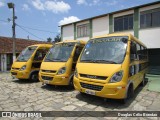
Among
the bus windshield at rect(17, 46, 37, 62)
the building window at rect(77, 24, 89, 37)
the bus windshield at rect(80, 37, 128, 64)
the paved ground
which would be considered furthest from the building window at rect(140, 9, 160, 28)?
the bus windshield at rect(17, 46, 37, 62)

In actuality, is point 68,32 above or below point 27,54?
above

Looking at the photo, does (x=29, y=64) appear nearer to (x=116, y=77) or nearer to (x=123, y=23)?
(x=116, y=77)

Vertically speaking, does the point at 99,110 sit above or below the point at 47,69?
below

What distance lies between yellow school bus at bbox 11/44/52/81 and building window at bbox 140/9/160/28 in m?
8.94

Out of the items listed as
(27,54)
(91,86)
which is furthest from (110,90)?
(27,54)

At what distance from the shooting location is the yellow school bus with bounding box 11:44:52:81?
994 centimetres

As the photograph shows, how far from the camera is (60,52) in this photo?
8.55 m

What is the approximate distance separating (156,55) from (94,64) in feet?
40.3

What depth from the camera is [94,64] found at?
6031mm

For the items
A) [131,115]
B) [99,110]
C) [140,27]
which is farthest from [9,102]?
[140,27]

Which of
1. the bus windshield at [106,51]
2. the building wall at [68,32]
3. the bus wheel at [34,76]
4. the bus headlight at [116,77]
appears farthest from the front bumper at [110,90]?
the building wall at [68,32]

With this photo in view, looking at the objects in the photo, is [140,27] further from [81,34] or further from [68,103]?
[68,103]

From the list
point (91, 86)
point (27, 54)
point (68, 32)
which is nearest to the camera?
point (91, 86)

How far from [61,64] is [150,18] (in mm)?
9914
